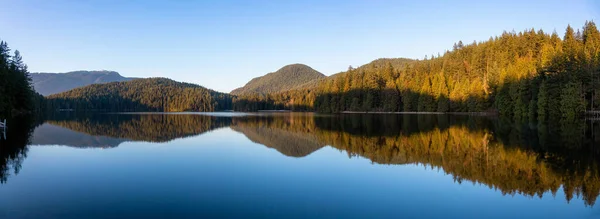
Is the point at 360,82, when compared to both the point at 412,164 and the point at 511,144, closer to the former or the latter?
the point at 511,144

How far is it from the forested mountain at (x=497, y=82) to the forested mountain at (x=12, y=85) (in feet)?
262

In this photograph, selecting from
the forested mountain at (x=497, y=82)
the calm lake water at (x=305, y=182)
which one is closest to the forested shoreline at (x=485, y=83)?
the forested mountain at (x=497, y=82)

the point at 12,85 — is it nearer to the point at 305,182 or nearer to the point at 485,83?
the point at 305,182

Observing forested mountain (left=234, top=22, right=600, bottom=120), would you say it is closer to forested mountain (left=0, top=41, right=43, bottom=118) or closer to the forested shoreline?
the forested shoreline

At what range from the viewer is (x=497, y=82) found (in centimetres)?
7950

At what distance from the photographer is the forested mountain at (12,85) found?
5560cm

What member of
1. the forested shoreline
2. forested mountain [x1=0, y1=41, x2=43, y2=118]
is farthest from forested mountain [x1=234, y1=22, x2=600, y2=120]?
forested mountain [x1=0, y1=41, x2=43, y2=118]

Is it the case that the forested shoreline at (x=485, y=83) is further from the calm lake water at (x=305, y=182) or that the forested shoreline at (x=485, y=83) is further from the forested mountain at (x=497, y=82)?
the calm lake water at (x=305, y=182)

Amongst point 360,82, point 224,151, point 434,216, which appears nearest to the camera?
point 434,216

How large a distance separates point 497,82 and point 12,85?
92.9 meters

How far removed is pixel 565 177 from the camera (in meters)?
14.0

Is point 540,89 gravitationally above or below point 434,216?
above

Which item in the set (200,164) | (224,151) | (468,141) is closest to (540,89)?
(468,141)

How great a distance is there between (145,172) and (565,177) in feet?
54.4
